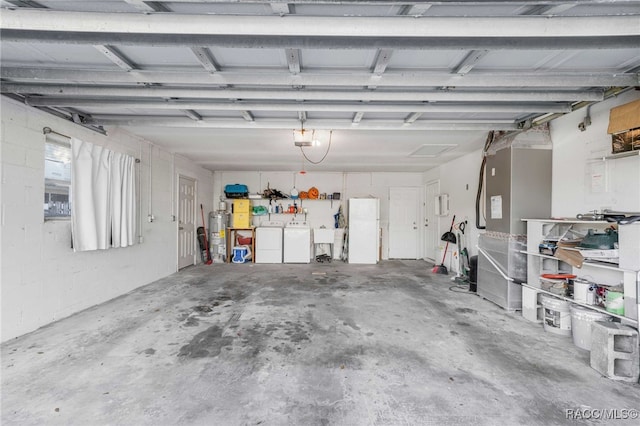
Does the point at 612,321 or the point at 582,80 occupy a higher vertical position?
the point at 582,80

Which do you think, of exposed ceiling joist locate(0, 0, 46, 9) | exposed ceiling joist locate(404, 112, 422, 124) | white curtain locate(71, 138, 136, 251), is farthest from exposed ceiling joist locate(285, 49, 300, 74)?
white curtain locate(71, 138, 136, 251)

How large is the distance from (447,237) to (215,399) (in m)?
5.12

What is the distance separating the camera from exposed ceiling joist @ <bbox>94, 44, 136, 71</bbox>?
1907mm

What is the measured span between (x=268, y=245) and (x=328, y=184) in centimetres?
239

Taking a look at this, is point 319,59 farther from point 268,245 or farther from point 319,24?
point 268,245

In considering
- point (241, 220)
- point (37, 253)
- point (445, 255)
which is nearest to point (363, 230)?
point (445, 255)

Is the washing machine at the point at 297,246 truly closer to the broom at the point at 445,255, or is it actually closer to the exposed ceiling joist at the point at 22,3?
the broom at the point at 445,255

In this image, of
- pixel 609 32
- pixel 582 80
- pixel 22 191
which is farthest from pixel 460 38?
pixel 22 191

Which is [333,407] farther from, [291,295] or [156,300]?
[156,300]

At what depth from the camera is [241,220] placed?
7148 mm

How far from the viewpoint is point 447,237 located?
220 inches

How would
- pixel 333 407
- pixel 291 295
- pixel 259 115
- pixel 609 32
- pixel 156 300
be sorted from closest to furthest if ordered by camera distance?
pixel 609 32
pixel 333 407
pixel 259 115
pixel 156 300
pixel 291 295

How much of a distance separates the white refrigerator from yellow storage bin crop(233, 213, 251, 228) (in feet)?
8.95

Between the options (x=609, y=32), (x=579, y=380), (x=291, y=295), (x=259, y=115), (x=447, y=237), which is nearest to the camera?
(x=609, y=32)
